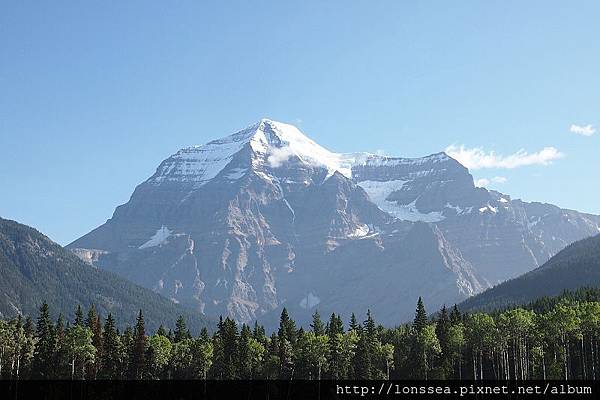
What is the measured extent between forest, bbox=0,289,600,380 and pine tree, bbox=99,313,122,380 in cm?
20

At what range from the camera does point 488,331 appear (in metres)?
162

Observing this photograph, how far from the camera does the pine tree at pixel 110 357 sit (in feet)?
541

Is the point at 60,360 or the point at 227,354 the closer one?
the point at 60,360

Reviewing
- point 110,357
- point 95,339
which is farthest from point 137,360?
point 95,339

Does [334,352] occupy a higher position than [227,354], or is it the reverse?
[334,352]

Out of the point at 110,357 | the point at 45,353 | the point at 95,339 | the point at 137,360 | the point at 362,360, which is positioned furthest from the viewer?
the point at 95,339

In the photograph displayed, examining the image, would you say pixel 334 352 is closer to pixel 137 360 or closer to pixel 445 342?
pixel 445 342

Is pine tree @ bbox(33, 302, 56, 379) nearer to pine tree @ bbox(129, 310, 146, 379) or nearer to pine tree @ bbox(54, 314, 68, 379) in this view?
pine tree @ bbox(54, 314, 68, 379)

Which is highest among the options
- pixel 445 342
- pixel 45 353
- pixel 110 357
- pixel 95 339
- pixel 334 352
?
pixel 95 339

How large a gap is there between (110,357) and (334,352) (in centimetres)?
4519

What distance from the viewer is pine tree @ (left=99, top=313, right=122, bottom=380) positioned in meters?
165

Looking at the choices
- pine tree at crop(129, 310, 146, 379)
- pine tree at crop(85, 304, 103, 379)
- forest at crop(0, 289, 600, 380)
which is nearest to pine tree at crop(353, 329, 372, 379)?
forest at crop(0, 289, 600, 380)

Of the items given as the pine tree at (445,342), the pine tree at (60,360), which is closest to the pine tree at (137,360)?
the pine tree at (60,360)

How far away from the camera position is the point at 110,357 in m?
167
